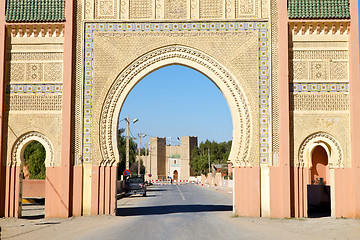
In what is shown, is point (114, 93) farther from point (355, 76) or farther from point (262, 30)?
point (355, 76)

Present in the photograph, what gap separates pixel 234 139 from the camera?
14406mm

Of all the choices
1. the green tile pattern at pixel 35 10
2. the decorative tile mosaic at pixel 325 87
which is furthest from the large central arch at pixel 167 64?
the green tile pattern at pixel 35 10

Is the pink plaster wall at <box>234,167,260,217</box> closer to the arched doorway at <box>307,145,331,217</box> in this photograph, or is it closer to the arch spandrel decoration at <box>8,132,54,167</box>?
the arch spandrel decoration at <box>8,132,54,167</box>

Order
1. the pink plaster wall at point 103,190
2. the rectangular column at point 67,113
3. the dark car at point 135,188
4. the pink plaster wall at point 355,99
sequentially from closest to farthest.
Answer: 1. the pink plaster wall at point 355,99
2. the rectangular column at point 67,113
3. the pink plaster wall at point 103,190
4. the dark car at point 135,188

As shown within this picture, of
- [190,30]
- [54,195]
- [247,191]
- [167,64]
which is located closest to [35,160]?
[54,195]

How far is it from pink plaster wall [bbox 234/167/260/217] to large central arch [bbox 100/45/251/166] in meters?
0.37

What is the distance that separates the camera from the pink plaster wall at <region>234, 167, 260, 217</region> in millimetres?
13961

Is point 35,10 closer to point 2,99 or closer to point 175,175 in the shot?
point 2,99

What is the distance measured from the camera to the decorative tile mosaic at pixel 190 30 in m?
14.2

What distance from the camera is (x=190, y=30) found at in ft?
47.7

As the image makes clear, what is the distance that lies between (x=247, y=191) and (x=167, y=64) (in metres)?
4.28

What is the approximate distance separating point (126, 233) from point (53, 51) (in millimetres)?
6269

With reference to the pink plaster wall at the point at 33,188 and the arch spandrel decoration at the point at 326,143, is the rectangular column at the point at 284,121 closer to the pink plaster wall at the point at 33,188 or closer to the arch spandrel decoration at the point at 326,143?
the arch spandrel decoration at the point at 326,143

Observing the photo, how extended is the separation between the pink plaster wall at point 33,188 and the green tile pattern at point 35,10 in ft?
37.1
